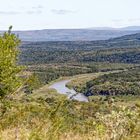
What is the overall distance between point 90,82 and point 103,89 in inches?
831

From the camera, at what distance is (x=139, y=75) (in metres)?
200

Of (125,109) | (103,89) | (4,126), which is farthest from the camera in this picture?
(103,89)

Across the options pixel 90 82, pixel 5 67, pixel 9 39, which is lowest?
pixel 90 82

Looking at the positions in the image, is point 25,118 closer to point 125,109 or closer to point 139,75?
point 125,109

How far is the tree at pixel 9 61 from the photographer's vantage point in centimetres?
2791

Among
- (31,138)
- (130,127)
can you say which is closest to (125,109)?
(130,127)

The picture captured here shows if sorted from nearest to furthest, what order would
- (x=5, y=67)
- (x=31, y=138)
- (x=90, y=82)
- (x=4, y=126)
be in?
(x=31, y=138) → (x=4, y=126) → (x=5, y=67) → (x=90, y=82)

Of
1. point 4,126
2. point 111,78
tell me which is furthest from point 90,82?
point 4,126

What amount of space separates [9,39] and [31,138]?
24.4 meters

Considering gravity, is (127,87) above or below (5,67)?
below

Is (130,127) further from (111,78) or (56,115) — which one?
(111,78)

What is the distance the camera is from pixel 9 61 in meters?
28.5

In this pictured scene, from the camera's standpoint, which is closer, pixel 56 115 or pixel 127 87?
pixel 56 115

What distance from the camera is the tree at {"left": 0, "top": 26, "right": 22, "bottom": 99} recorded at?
27.9 metres
